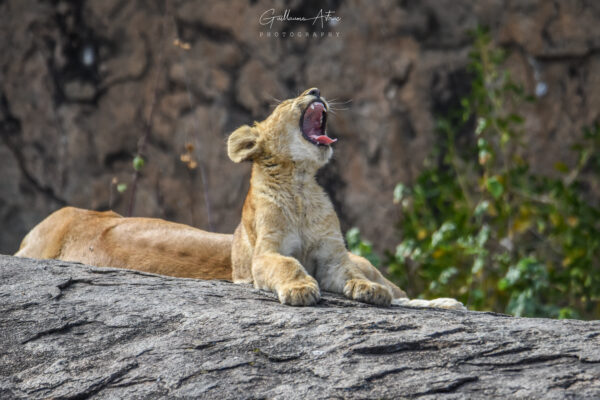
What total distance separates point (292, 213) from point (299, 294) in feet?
2.77

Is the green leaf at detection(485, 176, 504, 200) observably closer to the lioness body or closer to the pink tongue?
the pink tongue

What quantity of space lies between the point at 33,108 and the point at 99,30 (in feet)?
3.24

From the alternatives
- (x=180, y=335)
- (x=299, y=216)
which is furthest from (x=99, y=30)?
(x=180, y=335)

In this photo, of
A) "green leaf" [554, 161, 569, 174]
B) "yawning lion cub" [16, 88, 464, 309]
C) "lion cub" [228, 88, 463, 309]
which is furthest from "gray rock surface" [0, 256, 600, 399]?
"green leaf" [554, 161, 569, 174]

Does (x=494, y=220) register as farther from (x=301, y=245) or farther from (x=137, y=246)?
(x=137, y=246)

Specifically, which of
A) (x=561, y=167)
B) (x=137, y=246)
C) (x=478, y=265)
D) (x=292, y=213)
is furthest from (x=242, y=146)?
(x=561, y=167)

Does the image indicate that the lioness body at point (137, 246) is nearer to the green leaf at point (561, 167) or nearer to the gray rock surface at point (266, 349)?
the gray rock surface at point (266, 349)

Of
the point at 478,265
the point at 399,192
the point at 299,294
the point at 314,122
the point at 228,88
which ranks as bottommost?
the point at 299,294

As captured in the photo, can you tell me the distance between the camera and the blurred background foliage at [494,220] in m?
6.11

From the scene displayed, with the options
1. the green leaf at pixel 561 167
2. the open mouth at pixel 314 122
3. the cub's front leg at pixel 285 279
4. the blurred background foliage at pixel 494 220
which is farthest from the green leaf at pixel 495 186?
the cub's front leg at pixel 285 279

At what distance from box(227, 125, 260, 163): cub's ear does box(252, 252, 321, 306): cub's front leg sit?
681 mm

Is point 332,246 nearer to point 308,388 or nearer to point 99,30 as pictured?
point 308,388

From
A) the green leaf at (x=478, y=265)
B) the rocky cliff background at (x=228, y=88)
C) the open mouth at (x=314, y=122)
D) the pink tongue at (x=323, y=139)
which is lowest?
the green leaf at (x=478, y=265)

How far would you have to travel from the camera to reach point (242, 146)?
445cm
